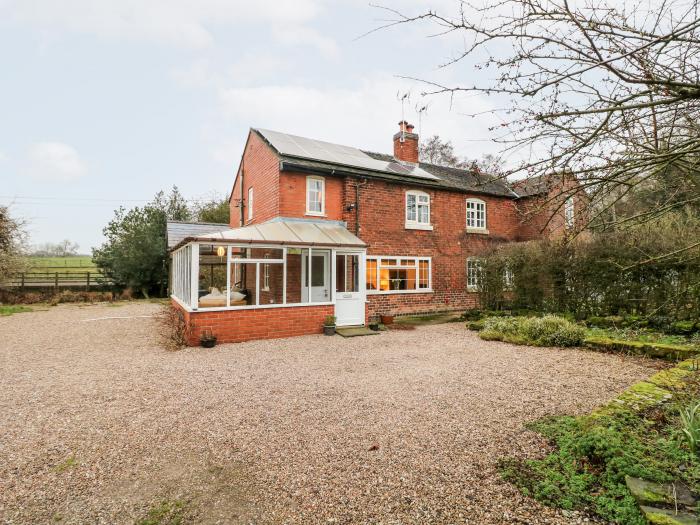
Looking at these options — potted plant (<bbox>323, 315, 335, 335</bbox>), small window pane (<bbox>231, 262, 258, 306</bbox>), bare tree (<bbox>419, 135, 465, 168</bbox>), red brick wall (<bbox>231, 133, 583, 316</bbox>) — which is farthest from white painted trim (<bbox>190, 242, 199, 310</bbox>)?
bare tree (<bbox>419, 135, 465, 168</bbox>)

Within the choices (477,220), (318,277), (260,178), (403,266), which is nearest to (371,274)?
(403,266)

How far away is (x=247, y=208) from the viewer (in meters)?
15.4

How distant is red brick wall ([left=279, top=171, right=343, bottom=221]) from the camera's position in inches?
448

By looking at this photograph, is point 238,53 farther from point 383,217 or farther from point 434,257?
point 434,257

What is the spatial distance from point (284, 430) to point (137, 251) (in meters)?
21.4

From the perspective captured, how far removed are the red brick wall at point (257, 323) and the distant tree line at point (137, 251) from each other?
1458 cm

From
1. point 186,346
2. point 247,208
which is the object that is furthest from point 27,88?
point 186,346

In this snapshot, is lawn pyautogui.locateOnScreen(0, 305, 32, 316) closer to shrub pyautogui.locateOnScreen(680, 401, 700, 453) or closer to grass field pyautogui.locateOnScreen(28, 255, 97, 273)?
grass field pyautogui.locateOnScreen(28, 255, 97, 273)

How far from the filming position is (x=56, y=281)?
20797 mm

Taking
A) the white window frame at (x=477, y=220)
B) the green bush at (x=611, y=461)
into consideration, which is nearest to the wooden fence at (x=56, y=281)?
the white window frame at (x=477, y=220)

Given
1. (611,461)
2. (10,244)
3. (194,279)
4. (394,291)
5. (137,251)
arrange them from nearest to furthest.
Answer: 1. (611,461)
2. (194,279)
3. (394,291)
4. (10,244)
5. (137,251)

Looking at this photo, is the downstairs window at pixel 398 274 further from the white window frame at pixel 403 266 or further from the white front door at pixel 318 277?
the white front door at pixel 318 277

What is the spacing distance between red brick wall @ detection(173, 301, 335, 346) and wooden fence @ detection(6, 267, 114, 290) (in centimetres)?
1710

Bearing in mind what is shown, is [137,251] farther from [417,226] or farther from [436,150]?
[436,150]
